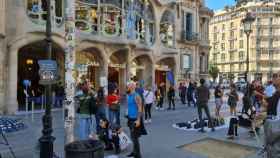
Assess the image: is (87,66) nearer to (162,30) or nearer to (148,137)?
(162,30)

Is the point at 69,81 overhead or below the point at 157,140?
overhead

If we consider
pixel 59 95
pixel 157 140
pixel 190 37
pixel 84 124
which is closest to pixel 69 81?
pixel 84 124

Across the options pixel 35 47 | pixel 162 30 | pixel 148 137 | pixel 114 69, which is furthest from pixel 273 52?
pixel 148 137

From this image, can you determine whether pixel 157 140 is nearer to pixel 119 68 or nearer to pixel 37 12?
pixel 37 12

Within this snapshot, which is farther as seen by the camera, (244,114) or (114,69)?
(114,69)

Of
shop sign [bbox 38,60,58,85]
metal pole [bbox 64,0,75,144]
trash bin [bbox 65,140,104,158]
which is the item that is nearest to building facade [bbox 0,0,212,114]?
metal pole [bbox 64,0,75,144]

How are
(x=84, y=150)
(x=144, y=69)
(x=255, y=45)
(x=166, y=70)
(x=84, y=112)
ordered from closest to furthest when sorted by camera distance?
(x=84, y=150)
(x=84, y=112)
(x=144, y=69)
(x=166, y=70)
(x=255, y=45)

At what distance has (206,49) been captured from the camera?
132ft

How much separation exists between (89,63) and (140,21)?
550 cm

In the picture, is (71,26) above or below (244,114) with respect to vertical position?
above

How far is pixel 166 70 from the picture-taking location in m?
32.5

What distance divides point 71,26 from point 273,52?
92473mm

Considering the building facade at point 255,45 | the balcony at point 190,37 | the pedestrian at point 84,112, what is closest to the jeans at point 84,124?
the pedestrian at point 84,112

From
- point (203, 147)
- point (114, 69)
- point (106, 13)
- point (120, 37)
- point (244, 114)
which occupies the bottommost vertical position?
point (203, 147)
